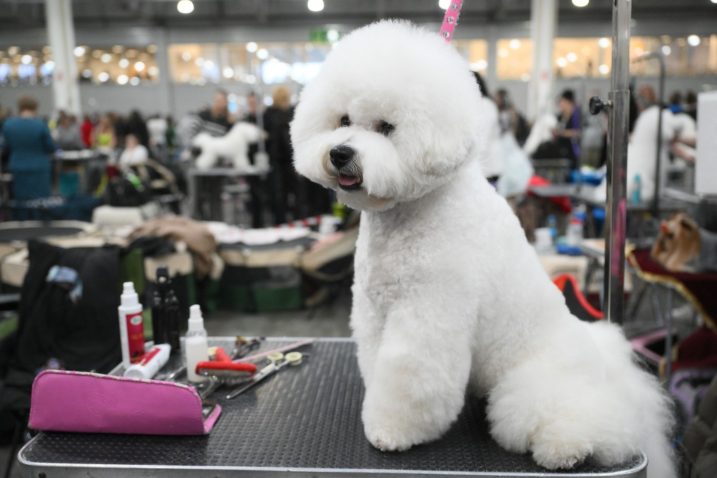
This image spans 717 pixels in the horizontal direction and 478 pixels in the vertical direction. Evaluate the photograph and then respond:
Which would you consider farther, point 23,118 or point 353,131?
point 23,118

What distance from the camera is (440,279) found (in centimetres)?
122

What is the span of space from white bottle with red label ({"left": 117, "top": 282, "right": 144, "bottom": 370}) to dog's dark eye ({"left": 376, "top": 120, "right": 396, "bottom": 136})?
818 mm

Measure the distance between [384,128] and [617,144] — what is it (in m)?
0.62

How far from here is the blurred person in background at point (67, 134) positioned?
959cm

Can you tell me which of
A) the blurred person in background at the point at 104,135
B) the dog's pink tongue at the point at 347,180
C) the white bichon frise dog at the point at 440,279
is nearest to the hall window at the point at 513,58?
the blurred person in background at the point at 104,135

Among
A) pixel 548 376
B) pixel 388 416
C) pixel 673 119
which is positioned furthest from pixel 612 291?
pixel 673 119

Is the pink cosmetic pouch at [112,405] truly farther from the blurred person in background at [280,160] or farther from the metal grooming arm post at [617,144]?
the blurred person in background at [280,160]

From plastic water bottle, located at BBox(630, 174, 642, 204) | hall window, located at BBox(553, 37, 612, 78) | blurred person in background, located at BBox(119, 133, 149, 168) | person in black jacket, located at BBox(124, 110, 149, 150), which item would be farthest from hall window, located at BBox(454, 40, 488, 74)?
plastic water bottle, located at BBox(630, 174, 642, 204)

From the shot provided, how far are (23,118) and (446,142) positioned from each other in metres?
6.63

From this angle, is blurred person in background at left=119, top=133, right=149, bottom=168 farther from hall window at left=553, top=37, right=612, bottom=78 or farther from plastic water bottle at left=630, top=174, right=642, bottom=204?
hall window at left=553, top=37, right=612, bottom=78

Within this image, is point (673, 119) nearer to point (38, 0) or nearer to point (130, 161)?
point (130, 161)

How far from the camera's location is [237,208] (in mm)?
8023

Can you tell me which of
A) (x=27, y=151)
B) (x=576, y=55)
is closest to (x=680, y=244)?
(x=27, y=151)

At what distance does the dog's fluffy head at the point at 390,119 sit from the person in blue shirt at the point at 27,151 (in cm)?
628
